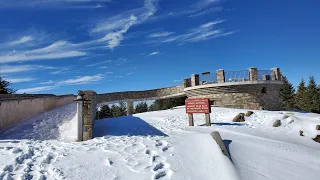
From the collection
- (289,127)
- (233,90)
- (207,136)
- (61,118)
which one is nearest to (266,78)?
(233,90)

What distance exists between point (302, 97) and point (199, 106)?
3647 cm

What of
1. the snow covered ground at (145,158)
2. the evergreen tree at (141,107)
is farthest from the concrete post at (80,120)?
the evergreen tree at (141,107)

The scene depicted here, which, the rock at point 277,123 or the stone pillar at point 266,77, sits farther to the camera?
the stone pillar at point 266,77

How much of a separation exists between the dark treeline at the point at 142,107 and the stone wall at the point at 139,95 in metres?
4.43

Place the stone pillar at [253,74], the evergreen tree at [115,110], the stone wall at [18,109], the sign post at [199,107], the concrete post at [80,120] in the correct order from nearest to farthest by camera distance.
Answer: the concrete post at [80,120], the stone wall at [18,109], the sign post at [199,107], the stone pillar at [253,74], the evergreen tree at [115,110]

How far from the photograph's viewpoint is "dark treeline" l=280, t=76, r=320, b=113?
117 feet

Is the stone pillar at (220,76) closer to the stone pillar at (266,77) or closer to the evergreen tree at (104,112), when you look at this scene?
the stone pillar at (266,77)

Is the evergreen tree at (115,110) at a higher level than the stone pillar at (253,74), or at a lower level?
lower

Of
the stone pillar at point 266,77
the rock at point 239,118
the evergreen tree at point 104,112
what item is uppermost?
the stone pillar at point 266,77

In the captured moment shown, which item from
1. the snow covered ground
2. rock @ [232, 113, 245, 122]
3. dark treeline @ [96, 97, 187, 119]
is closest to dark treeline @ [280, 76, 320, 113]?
dark treeline @ [96, 97, 187, 119]

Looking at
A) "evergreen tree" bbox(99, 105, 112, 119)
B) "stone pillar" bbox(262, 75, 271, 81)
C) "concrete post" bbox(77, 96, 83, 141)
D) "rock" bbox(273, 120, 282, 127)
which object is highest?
"stone pillar" bbox(262, 75, 271, 81)

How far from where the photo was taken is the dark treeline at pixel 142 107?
30562 mm

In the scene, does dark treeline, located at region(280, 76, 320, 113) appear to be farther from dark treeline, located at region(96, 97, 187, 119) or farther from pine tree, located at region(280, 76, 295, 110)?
dark treeline, located at region(96, 97, 187, 119)

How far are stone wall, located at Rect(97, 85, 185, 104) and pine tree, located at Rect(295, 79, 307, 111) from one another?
22.8 meters
